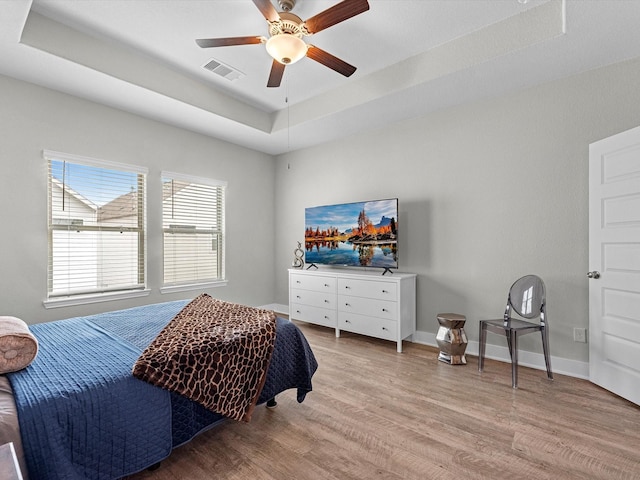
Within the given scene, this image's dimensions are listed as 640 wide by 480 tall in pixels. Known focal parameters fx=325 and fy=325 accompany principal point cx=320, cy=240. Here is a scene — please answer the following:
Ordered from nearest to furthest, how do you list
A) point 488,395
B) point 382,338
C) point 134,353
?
point 134,353 < point 488,395 < point 382,338

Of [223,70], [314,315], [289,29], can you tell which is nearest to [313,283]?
[314,315]

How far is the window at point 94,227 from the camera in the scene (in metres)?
3.16

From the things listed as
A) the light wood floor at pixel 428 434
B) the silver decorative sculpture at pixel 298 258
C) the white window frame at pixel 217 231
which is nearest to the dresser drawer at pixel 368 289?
the light wood floor at pixel 428 434

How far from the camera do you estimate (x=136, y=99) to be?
329 centimetres

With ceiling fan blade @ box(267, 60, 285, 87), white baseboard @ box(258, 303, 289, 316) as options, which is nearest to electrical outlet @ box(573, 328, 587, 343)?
ceiling fan blade @ box(267, 60, 285, 87)

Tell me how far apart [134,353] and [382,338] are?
2596 mm

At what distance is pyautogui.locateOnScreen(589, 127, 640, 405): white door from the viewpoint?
2.35 m

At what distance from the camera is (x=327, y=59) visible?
2.40 m

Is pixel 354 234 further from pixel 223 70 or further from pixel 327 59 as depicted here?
pixel 223 70

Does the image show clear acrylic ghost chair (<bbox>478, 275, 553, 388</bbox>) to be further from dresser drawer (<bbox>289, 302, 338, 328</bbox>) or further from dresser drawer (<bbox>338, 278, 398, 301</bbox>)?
dresser drawer (<bbox>289, 302, 338, 328</bbox>)

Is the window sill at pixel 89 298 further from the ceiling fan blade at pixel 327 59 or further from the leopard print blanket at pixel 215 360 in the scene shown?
the ceiling fan blade at pixel 327 59

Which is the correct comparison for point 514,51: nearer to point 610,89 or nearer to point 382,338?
point 610,89

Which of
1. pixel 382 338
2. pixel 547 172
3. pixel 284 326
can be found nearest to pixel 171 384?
pixel 284 326

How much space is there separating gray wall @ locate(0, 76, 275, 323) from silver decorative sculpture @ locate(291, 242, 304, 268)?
0.66 metres
